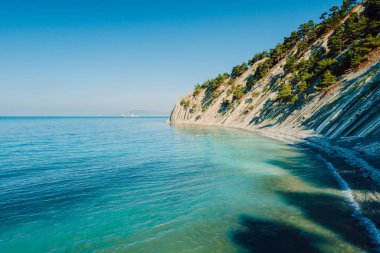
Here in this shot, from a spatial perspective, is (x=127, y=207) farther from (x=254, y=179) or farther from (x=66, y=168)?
(x=66, y=168)

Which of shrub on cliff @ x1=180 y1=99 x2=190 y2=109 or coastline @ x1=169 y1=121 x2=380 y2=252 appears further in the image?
shrub on cliff @ x1=180 y1=99 x2=190 y2=109

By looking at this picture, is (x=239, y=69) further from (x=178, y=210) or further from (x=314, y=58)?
(x=178, y=210)

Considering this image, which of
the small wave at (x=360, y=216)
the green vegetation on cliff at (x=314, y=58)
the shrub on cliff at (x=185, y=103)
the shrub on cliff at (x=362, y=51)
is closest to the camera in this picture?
the small wave at (x=360, y=216)

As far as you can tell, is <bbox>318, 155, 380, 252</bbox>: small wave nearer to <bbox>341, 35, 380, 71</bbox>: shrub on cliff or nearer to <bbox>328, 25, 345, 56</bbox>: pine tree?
<bbox>341, 35, 380, 71</bbox>: shrub on cliff

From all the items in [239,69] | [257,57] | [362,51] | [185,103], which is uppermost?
[257,57]

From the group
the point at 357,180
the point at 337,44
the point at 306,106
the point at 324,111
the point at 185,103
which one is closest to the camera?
the point at 357,180

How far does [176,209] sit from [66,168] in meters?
14.8

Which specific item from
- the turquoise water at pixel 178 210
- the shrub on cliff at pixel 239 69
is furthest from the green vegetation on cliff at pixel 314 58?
the turquoise water at pixel 178 210

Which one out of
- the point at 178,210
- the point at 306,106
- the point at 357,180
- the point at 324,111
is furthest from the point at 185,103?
the point at 178,210

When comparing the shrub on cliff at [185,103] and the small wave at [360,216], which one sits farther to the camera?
the shrub on cliff at [185,103]

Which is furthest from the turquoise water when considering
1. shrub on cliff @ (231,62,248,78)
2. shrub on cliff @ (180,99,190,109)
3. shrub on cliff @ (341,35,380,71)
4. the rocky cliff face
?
shrub on cliff @ (180,99,190,109)

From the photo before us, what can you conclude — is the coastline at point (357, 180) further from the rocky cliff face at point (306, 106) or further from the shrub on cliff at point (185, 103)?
the shrub on cliff at point (185, 103)

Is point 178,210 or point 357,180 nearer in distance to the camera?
point 178,210

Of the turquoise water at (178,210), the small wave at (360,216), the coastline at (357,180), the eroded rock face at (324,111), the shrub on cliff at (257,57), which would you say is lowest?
the turquoise water at (178,210)
